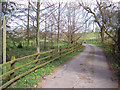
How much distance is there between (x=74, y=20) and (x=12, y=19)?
10665 millimetres

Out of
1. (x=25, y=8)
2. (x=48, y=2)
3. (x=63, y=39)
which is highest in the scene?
(x=48, y=2)

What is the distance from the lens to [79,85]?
158 inches

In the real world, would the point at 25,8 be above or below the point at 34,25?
above

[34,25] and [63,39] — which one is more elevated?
[34,25]

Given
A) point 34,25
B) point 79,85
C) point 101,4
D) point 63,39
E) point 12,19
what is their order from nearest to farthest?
point 79,85 < point 12,19 < point 34,25 < point 101,4 < point 63,39

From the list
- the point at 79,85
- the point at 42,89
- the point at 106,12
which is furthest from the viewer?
the point at 106,12

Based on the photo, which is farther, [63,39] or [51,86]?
[63,39]

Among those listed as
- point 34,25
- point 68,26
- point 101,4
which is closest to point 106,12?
point 101,4

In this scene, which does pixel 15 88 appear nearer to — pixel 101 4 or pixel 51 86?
pixel 51 86

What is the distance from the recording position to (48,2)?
1077cm

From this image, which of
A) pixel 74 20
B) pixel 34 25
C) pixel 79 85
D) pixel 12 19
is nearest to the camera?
pixel 79 85

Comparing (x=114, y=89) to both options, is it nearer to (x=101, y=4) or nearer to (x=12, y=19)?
(x=12, y=19)

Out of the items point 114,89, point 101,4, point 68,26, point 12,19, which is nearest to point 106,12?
Answer: point 101,4

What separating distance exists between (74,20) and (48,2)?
7738mm
